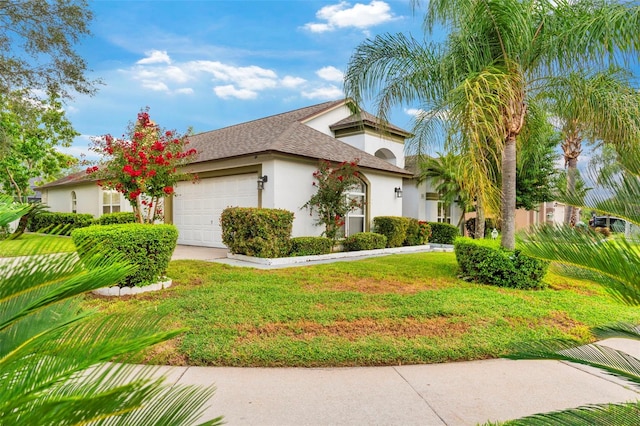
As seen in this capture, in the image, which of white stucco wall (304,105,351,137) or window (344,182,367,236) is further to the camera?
white stucco wall (304,105,351,137)

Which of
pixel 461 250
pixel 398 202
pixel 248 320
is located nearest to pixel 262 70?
pixel 398 202

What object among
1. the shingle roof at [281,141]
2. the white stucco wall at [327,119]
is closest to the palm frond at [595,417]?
the shingle roof at [281,141]

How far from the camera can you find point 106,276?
1203 mm

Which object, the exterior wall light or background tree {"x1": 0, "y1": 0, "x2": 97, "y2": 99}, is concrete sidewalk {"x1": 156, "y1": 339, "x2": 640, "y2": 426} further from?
background tree {"x1": 0, "y1": 0, "x2": 97, "y2": 99}

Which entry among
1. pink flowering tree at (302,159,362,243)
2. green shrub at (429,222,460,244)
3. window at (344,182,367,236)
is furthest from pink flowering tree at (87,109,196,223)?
green shrub at (429,222,460,244)

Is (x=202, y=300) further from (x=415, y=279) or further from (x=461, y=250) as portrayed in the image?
(x=461, y=250)

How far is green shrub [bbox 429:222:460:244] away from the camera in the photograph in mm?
18359

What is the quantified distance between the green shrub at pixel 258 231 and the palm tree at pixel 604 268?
8.64 meters

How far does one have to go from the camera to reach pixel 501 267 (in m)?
Result: 7.93

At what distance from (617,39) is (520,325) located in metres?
5.83

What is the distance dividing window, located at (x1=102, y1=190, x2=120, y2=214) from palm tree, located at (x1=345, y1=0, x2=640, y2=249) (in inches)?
599

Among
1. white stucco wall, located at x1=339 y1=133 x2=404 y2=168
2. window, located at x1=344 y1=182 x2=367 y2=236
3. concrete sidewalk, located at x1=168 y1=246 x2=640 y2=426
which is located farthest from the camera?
white stucco wall, located at x1=339 y1=133 x2=404 y2=168

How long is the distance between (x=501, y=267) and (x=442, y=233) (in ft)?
35.2

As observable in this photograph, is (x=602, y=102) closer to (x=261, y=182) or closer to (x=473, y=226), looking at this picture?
(x=261, y=182)
